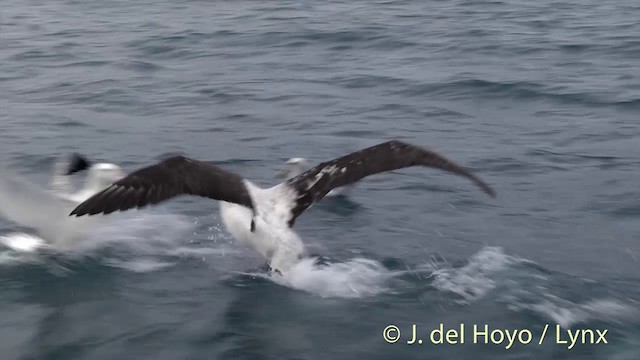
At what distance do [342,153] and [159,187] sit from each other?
452 cm

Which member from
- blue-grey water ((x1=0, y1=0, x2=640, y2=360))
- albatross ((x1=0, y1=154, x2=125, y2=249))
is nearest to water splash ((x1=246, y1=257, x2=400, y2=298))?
blue-grey water ((x1=0, y1=0, x2=640, y2=360))

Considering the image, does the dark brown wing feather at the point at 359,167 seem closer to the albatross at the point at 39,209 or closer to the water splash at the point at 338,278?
the water splash at the point at 338,278

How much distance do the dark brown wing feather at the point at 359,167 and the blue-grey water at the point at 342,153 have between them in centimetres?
56

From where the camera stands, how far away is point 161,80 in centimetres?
1667

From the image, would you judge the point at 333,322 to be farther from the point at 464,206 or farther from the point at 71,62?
the point at 71,62

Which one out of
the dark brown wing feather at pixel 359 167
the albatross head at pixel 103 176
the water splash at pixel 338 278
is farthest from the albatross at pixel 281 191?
the albatross head at pixel 103 176

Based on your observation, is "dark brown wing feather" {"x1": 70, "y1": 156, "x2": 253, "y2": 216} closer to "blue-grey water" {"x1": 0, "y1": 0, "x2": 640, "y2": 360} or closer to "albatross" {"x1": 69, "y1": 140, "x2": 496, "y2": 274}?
"albatross" {"x1": 69, "y1": 140, "x2": 496, "y2": 274}

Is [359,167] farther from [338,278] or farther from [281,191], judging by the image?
[338,278]

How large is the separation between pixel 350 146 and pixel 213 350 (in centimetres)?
578

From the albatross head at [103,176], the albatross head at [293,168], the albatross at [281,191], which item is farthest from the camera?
the albatross head at [293,168]

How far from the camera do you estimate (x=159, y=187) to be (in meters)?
8.23

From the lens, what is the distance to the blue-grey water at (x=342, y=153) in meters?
7.71

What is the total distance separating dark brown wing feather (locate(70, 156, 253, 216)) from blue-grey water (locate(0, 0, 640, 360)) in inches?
29.1

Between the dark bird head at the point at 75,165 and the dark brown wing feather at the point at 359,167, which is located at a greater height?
the dark brown wing feather at the point at 359,167
